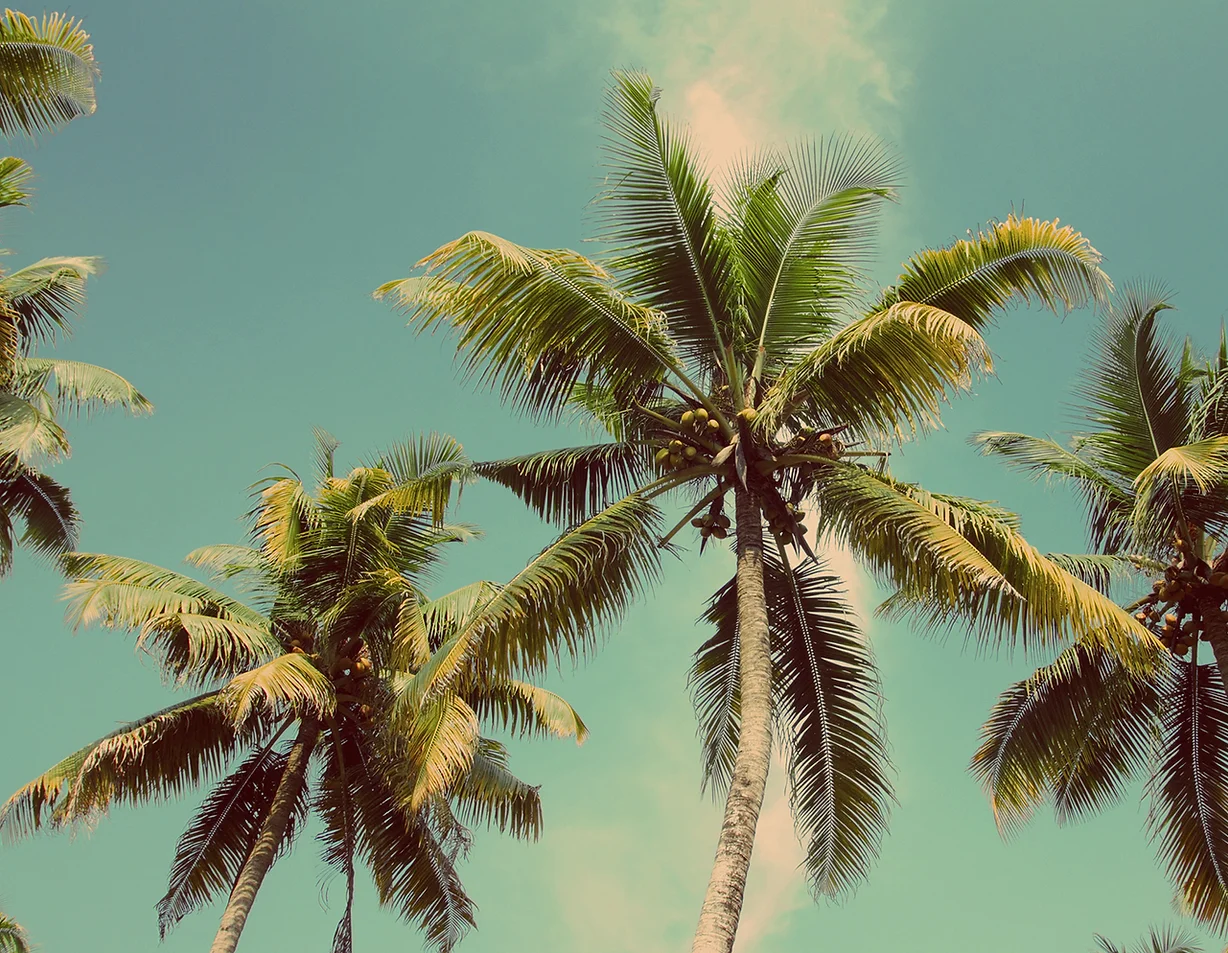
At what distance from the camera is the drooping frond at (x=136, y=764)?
41.6 feet

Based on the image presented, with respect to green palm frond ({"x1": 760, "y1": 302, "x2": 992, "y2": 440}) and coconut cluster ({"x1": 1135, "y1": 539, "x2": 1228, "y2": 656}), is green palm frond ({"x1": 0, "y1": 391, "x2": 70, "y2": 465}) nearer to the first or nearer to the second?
green palm frond ({"x1": 760, "y1": 302, "x2": 992, "y2": 440})

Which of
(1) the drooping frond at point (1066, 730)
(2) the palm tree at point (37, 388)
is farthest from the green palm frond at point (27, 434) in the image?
(1) the drooping frond at point (1066, 730)

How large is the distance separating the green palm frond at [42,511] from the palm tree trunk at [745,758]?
37.1 ft

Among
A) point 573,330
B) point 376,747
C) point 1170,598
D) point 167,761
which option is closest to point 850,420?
point 573,330

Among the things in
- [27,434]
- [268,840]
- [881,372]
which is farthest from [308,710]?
[881,372]

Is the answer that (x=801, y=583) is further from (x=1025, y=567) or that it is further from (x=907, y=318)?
(x=907, y=318)

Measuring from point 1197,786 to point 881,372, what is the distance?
7.16m

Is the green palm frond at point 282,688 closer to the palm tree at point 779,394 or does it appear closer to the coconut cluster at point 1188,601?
the palm tree at point 779,394

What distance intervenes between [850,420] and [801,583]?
1.71 meters

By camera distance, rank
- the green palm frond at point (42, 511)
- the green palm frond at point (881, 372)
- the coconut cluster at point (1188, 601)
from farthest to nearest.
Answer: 1. the green palm frond at point (42, 511)
2. the coconut cluster at point (1188, 601)
3. the green palm frond at point (881, 372)

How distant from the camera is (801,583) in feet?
36.6

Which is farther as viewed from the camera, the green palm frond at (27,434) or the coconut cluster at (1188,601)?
the coconut cluster at (1188,601)

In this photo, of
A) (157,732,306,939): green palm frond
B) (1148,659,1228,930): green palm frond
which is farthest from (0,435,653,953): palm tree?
(1148,659,1228,930): green palm frond

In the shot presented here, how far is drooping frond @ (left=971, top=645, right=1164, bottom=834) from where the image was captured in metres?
13.6
